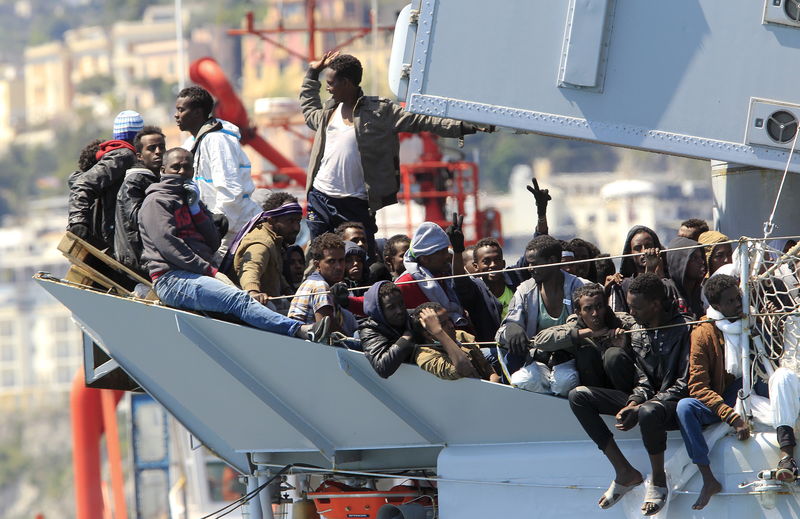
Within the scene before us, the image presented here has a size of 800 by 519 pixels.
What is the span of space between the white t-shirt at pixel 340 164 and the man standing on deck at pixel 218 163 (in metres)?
0.56

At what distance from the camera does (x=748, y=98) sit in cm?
859

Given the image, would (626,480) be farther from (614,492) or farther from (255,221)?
(255,221)

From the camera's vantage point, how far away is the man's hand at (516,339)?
25.4ft

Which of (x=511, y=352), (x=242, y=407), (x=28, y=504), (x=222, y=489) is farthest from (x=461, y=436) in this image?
(x=28, y=504)

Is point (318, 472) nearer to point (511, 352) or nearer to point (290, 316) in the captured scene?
point (290, 316)

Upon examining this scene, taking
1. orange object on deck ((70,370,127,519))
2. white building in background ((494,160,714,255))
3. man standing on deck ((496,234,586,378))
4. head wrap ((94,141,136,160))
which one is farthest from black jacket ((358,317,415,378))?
white building in background ((494,160,714,255))

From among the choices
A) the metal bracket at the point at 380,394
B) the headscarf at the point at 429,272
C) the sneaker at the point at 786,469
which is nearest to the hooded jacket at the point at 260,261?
the metal bracket at the point at 380,394

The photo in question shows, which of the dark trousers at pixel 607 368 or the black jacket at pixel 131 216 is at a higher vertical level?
the black jacket at pixel 131 216

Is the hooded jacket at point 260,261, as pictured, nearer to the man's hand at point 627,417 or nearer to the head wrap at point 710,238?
the man's hand at point 627,417

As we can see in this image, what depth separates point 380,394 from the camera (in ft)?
27.8

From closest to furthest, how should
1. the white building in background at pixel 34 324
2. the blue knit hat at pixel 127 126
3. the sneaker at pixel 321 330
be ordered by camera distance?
the sneaker at pixel 321 330 < the blue knit hat at pixel 127 126 < the white building in background at pixel 34 324

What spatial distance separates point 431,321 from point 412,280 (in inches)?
26.0

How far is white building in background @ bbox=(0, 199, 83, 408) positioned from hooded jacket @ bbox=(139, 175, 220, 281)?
10978cm

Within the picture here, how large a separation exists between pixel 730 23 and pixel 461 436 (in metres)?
3.09
